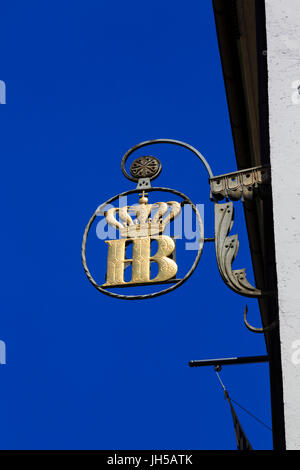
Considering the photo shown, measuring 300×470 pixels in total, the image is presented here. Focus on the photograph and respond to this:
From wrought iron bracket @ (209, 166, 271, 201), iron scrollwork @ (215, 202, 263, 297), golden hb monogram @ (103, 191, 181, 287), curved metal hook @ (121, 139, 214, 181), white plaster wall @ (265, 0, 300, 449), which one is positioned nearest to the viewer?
white plaster wall @ (265, 0, 300, 449)

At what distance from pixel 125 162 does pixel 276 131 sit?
1.84 meters

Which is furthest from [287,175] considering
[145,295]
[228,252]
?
[145,295]

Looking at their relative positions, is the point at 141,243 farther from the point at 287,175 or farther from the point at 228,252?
the point at 287,175

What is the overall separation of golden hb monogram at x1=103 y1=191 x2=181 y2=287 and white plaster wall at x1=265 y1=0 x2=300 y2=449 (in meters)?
1.23

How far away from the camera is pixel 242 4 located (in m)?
9.66

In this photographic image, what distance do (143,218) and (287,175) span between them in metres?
1.52

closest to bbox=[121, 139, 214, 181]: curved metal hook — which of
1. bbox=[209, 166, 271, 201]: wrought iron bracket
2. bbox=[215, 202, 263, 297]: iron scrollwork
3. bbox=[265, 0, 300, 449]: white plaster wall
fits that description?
bbox=[209, 166, 271, 201]: wrought iron bracket

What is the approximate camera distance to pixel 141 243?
6797mm

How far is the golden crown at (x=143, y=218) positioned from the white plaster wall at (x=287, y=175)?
1265 mm

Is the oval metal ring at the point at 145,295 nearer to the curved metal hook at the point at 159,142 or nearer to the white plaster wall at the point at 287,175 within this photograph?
the curved metal hook at the point at 159,142

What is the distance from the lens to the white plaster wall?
5.09m

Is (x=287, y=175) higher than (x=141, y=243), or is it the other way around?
(x=287, y=175)

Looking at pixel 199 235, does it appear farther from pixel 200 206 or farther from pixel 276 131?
pixel 276 131

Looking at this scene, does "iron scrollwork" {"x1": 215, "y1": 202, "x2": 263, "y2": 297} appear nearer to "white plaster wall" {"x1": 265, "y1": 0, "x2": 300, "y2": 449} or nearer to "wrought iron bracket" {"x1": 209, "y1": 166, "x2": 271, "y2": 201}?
"wrought iron bracket" {"x1": 209, "y1": 166, "x2": 271, "y2": 201}
